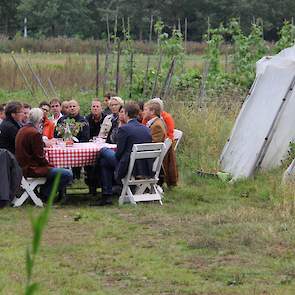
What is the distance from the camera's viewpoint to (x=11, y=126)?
399 inches

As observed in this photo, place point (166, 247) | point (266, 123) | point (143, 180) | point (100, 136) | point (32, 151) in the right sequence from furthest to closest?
point (266, 123) < point (100, 136) < point (143, 180) < point (32, 151) < point (166, 247)

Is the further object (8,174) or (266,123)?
(266,123)

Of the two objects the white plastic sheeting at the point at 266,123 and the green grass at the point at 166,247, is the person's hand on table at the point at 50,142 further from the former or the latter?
the white plastic sheeting at the point at 266,123

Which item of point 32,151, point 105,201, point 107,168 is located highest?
point 32,151

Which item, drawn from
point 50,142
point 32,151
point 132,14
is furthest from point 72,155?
point 132,14

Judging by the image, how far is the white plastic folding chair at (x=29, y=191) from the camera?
9679mm

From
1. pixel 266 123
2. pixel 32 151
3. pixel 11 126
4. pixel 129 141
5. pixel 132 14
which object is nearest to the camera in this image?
pixel 32 151

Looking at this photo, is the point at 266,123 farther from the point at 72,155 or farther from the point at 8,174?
the point at 8,174

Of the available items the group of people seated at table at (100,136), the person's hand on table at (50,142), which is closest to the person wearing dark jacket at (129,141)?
the group of people seated at table at (100,136)

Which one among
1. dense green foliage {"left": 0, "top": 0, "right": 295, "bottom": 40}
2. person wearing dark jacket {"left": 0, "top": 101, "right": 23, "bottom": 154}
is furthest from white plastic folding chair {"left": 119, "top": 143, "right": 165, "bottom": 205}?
dense green foliage {"left": 0, "top": 0, "right": 295, "bottom": 40}

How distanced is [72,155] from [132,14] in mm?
53757

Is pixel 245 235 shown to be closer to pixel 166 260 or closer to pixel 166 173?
pixel 166 260

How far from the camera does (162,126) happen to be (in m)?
10.6

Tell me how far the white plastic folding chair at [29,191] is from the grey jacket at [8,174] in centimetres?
19
